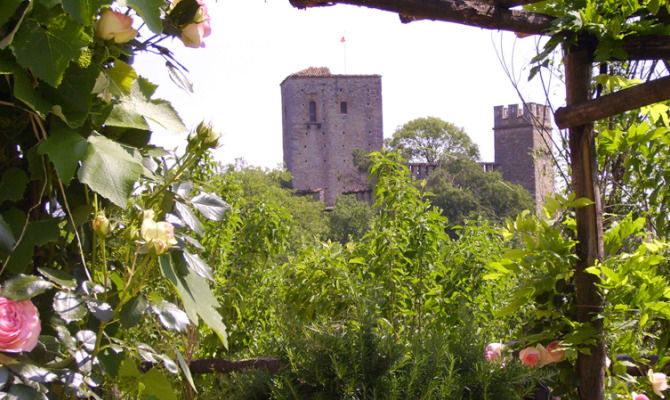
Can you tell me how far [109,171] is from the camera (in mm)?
640

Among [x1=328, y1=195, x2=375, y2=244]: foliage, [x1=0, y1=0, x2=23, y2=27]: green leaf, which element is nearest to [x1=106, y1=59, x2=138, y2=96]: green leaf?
[x1=0, y1=0, x2=23, y2=27]: green leaf

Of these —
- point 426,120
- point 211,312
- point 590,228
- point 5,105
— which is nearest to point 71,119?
point 5,105

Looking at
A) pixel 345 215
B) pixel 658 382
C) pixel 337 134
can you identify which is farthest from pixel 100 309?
pixel 337 134

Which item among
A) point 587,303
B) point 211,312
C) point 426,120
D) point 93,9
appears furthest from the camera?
point 426,120

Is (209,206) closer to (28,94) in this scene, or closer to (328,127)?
(28,94)

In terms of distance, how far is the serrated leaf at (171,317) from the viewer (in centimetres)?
70

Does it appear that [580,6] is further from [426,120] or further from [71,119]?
[426,120]

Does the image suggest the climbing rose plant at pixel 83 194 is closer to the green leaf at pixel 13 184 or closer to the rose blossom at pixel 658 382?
the green leaf at pixel 13 184

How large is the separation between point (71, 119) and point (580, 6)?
144 centimetres

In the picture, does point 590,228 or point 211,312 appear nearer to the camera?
point 211,312

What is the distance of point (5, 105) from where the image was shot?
0.71 m

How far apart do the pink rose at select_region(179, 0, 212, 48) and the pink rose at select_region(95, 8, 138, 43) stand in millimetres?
97

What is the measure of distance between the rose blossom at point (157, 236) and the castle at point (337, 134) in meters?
30.6

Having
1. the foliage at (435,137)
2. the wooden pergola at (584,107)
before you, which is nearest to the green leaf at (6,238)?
the wooden pergola at (584,107)
